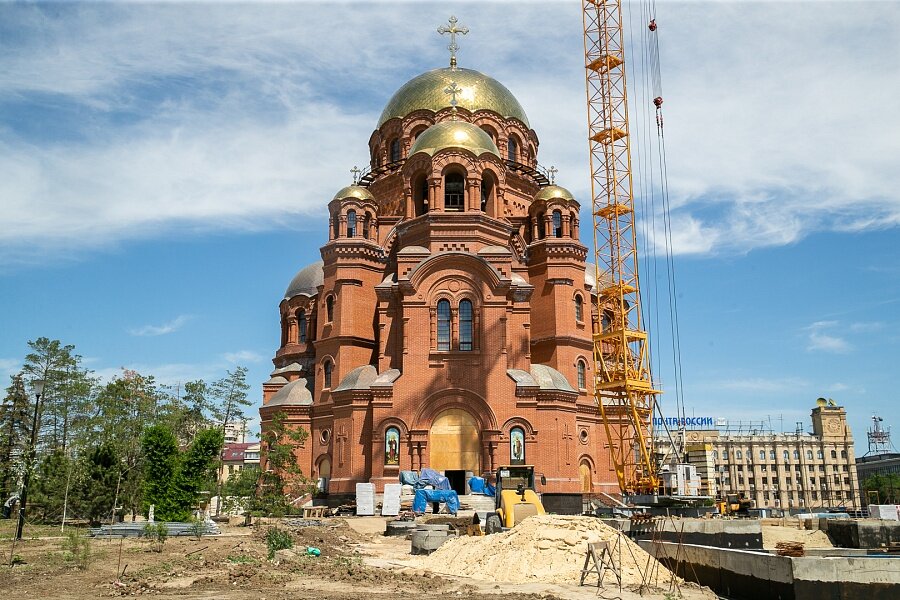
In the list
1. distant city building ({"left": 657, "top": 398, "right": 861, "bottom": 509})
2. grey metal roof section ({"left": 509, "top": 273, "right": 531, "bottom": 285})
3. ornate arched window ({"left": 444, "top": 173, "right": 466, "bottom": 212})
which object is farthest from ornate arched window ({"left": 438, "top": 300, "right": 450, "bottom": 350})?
distant city building ({"left": 657, "top": 398, "right": 861, "bottom": 509})

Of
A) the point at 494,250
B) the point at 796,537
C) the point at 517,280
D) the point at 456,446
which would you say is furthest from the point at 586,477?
the point at 796,537

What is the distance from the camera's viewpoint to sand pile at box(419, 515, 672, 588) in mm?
16453

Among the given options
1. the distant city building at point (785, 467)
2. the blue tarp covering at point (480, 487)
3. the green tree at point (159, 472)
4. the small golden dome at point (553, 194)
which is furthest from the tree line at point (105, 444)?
the distant city building at point (785, 467)

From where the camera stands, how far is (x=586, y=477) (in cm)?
4022

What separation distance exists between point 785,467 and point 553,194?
57.4 m

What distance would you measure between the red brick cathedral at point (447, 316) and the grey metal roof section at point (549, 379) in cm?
14

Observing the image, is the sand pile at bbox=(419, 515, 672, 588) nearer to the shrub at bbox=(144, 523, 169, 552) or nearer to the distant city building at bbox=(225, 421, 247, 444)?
the shrub at bbox=(144, 523, 169, 552)

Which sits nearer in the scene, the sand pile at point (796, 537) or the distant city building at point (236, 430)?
the sand pile at point (796, 537)

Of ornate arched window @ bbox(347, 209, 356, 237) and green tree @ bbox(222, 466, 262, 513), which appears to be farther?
ornate arched window @ bbox(347, 209, 356, 237)

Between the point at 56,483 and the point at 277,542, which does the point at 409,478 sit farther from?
the point at 56,483

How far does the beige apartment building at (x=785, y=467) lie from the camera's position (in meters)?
84.8

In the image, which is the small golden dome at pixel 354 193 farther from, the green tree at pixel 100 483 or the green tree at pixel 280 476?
the green tree at pixel 100 483

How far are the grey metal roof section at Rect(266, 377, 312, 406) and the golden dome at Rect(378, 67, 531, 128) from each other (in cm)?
1700

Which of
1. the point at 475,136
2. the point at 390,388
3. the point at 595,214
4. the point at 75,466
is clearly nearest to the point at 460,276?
the point at 390,388
